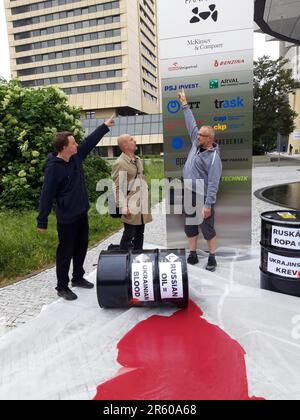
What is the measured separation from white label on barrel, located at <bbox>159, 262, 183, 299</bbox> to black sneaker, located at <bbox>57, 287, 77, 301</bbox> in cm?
114

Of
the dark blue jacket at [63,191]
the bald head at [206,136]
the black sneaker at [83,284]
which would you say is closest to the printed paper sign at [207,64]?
the bald head at [206,136]

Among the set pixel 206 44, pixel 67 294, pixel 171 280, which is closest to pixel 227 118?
pixel 206 44

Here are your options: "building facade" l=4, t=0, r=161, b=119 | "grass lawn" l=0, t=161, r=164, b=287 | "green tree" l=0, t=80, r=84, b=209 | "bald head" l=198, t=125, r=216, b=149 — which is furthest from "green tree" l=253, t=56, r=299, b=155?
"building facade" l=4, t=0, r=161, b=119

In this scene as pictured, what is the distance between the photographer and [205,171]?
4645 mm

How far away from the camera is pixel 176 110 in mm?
5148

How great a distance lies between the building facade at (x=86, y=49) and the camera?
207 ft

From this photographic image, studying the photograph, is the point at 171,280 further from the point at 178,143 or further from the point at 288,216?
the point at 178,143

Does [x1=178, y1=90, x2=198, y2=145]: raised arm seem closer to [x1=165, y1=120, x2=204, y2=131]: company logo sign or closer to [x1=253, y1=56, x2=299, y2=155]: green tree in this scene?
[x1=165, y1=120, x2=204, y2=131]: company logo sign

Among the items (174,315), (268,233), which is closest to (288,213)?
(268,233)

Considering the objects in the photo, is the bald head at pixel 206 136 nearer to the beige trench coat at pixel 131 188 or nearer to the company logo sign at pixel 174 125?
the company logo sign at pixel 174 125

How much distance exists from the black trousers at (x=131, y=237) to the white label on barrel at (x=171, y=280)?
46.4 inches

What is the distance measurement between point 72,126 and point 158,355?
8.04 metres

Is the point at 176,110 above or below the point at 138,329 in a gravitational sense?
above
